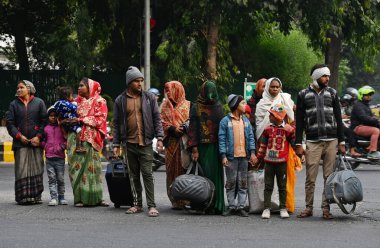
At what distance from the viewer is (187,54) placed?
84.2ft

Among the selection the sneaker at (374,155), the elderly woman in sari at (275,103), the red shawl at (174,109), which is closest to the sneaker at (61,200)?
the red shawl at (174,109)

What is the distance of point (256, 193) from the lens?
Result: 11.4 m

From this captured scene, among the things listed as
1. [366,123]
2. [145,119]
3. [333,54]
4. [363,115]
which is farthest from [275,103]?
[333,54]

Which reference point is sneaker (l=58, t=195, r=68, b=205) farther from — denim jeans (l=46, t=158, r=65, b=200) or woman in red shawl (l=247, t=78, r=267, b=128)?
woman in red shawl (l=247, t=78, r=267, b=128)

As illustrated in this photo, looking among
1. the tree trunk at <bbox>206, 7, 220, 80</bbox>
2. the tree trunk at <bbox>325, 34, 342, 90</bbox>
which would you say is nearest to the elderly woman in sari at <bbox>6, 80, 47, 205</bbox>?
the tree trunk at <bbox>206, 7, 220, 80</bbox>

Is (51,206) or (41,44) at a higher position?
(41,44)

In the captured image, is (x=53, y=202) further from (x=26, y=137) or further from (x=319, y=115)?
(x=319, y=115)

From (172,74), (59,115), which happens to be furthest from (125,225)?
(172,74)

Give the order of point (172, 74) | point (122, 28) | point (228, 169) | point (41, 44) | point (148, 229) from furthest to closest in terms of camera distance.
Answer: point (41, 44) < point (122, 28) < point (172, 74) < point (228, 169) < point (148, 229)

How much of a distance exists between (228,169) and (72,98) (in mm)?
2633

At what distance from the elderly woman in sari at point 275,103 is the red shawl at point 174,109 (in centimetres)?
103

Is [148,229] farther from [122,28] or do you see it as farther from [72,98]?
[122,28]

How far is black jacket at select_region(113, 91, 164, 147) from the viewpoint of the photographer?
451 inches

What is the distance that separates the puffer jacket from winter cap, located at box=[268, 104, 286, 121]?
44 cm
